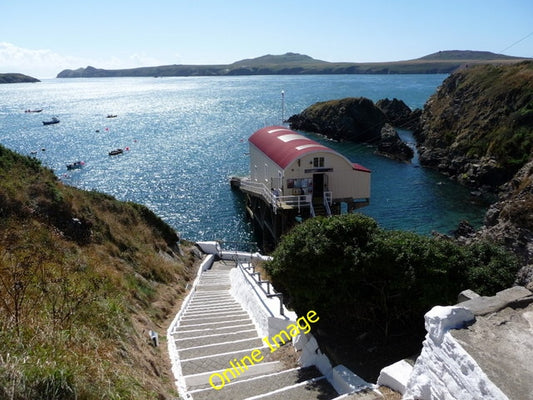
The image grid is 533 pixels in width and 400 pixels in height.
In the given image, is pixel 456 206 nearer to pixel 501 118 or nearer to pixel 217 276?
pixel 501 118

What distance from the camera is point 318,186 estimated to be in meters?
31.0

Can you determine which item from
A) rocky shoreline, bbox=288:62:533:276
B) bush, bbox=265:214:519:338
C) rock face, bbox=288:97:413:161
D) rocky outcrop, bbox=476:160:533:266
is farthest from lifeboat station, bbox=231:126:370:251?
rock face, bbox=288:97:413:161

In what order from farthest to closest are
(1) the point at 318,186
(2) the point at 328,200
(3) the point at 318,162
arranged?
(1) the point at 318,186 → (2) the point at 328,200 → (3) the point at 318,162

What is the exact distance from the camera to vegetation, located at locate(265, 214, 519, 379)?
36.7 ft

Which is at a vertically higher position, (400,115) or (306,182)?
Answer: (306,182)

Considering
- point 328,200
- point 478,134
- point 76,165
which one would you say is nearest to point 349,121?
point 478,134

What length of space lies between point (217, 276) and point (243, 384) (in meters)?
13.3

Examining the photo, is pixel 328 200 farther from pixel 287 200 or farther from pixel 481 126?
pixel 481 126

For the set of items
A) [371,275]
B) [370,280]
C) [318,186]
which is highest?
[371,275]

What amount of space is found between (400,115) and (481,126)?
111 ft

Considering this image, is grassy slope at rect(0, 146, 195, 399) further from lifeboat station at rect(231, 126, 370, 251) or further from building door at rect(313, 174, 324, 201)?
building door at rect(313, 174, 324, 201)

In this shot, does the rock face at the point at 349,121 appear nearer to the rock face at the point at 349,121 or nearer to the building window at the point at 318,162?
the rock face at the point at 349,121

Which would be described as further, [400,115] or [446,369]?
[400,115]

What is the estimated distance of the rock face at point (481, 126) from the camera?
155ft
